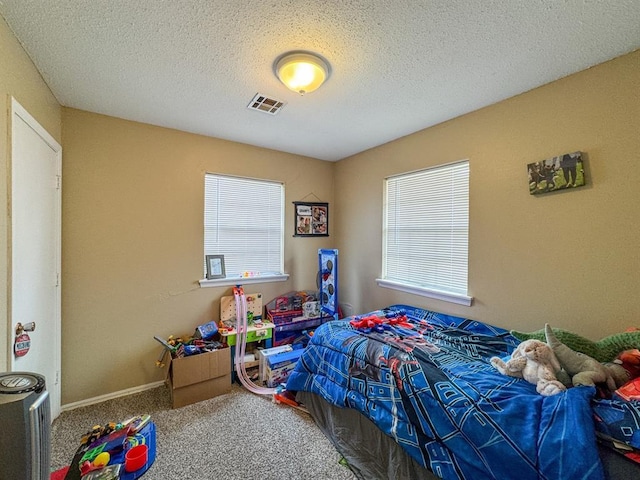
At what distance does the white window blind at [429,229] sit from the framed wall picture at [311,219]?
90 centimetres

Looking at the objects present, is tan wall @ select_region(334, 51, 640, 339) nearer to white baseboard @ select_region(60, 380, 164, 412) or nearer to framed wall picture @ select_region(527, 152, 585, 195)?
framed wall picture @ select_region(527, 152, 585, 195)

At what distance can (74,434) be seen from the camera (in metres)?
1.96

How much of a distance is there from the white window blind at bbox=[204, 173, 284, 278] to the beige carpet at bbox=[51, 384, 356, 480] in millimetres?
1354

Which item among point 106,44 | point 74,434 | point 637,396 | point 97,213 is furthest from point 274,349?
point 106,44

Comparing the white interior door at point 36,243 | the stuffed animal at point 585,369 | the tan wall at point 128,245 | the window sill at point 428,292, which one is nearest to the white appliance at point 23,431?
the white interior door at point 36,243

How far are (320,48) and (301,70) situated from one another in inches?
6.5

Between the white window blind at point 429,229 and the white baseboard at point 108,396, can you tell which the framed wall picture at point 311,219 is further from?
the white baseboard at point 108,396

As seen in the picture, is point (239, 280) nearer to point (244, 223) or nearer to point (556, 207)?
point (244, 223)

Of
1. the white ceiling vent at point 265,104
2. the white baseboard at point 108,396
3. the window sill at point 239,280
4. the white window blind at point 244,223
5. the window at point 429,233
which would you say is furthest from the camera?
the white window blind at point 244,223

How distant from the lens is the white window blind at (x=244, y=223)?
2955 millimetres

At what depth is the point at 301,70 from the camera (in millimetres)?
1631

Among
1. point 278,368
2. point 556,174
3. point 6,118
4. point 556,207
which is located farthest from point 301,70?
point 278,368

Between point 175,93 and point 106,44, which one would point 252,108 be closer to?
point 175,93

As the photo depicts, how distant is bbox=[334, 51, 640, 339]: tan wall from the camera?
1.58 meters
